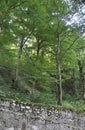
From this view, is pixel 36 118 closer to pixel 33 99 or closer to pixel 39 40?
pixel 33 99

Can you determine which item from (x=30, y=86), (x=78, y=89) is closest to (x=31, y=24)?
(x=30, y=86)

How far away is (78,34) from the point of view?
51.2 feet

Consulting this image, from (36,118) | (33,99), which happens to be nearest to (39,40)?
(33,99)

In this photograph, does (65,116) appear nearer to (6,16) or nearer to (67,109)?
(67,109)

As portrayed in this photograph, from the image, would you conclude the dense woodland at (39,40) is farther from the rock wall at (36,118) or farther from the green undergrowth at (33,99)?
the rock wall at (36,118)

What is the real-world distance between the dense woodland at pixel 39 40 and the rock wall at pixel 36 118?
316 cm

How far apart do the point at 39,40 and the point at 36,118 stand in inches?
337

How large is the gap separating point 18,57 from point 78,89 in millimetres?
9757

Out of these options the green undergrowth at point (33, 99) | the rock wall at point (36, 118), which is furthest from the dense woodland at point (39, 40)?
the rock wall at point (36, 118)

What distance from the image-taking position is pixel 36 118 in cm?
969

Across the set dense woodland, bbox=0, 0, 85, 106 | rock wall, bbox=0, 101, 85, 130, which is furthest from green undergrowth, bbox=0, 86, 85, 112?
rock wall, bbox=0, 101, 85, 130

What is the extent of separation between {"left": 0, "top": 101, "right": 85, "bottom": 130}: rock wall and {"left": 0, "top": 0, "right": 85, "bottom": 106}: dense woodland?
10.4 feet

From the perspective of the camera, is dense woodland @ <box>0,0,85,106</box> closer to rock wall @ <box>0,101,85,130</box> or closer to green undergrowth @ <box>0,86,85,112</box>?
green undergrowth @ <box>0,86,85,112</box>

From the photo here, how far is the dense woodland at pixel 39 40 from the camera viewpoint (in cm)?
1441
